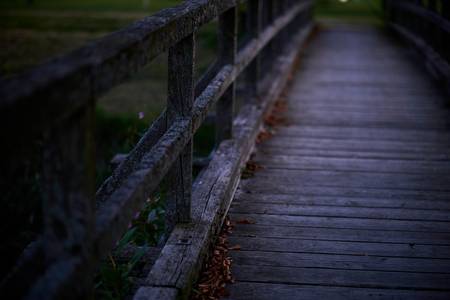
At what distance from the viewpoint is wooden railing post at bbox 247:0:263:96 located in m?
6.14

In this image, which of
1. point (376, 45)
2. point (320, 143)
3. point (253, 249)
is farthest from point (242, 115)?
point (376, 45)

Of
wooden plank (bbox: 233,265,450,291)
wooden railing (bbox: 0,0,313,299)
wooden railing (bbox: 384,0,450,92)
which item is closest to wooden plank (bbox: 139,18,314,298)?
wooden railing (bbox: 0,0,313,299)

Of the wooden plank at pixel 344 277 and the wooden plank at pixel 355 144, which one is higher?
the wooden plank at pixel 344 277

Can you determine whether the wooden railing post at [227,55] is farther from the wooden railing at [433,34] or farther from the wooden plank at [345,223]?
the wooden railing at [433,34]

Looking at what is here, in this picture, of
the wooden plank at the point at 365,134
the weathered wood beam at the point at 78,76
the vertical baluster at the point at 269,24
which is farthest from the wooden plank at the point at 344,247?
the vertical baluster at the point at 269,24

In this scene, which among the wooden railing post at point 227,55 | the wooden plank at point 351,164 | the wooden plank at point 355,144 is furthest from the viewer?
the wooden plank at point 355,144

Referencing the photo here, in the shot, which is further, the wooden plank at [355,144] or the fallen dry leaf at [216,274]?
the wooden plank at [355,144]

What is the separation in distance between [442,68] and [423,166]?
8.95 ft

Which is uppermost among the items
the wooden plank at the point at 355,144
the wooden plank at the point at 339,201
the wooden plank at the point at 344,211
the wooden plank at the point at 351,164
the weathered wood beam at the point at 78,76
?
the weathered wood beam at the point at 78,76

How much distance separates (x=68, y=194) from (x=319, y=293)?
144 cm

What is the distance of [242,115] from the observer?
18.6 feet

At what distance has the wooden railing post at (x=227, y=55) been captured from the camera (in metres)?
4.80

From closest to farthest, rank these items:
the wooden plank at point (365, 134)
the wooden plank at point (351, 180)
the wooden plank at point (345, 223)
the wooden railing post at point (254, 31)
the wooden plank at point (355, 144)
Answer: the wooden plank at point (345, 223) < the wooden plank at point (351, 180) < the wooden plank at point (355, 144) < the wooden plank at point (365, 134) < the wooden railing post at point (254, 31)

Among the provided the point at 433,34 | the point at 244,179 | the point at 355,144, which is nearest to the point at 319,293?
the point at 244,179
